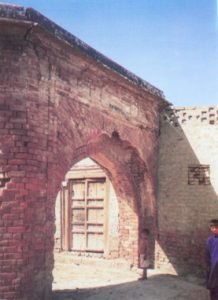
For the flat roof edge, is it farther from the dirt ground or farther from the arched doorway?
the dirt ground

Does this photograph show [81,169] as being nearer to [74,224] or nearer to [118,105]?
[74,224]

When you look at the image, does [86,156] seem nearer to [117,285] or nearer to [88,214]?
[117,285]

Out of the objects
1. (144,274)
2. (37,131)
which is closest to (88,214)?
(144,274)

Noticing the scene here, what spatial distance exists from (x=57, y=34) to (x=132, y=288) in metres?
4.54

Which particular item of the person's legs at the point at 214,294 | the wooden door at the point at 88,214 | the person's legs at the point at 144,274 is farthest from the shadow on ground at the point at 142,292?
the wooden door at the point at 88,214

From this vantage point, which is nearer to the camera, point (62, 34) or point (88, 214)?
point (62, 34)

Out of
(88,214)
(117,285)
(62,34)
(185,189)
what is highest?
(62,34)

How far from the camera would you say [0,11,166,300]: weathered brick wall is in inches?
195

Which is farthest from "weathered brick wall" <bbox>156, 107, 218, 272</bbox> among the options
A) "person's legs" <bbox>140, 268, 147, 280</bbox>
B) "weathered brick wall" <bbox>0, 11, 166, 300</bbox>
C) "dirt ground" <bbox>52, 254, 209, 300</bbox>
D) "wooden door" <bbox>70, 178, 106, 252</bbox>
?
"weathered brick wall" <bbox>0, 11, 166, 300</bbox>

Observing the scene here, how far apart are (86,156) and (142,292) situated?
2.62 m

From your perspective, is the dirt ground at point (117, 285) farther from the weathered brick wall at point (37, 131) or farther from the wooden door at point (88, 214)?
the weathered brick wall at point (37, 131)

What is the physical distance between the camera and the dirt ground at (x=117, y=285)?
6.39 meters

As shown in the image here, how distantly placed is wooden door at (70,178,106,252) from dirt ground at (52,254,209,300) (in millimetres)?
843

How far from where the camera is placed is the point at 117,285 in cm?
709
